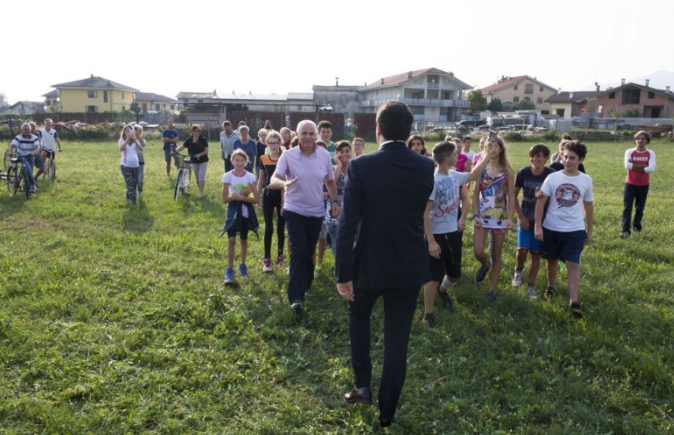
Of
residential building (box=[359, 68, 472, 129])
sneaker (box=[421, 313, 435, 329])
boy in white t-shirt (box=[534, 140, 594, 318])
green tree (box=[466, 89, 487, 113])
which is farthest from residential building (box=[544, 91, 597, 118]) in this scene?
sneaker (box=[421, 313, 435, 329])

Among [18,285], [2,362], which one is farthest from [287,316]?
[18,285]

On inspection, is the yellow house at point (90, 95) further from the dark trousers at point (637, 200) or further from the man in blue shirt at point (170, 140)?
the dark trousers at point (637, 200)

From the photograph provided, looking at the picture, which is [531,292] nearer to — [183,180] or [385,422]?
[385,422]

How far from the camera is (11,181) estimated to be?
40.3 feet

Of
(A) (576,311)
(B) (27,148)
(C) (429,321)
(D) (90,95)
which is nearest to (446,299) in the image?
(C) (429,321)

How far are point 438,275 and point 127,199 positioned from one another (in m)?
8.67

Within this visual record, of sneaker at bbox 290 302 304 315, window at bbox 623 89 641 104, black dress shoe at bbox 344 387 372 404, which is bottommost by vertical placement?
black dress shoe at bbox 344 387 372 404

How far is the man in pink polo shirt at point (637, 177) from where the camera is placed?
8.73m

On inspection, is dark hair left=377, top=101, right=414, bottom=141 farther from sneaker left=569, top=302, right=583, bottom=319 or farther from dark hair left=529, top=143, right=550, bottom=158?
sneaker left=569, top=302, right=583, bottom=319

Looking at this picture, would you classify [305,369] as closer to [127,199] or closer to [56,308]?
[56,308]

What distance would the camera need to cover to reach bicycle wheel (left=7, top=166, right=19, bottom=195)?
12.0m

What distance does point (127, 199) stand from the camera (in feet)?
37.8

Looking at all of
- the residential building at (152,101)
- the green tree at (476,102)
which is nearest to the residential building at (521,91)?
the green tree at (476,102)

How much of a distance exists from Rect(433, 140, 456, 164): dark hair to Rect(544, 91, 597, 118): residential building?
237 ft
